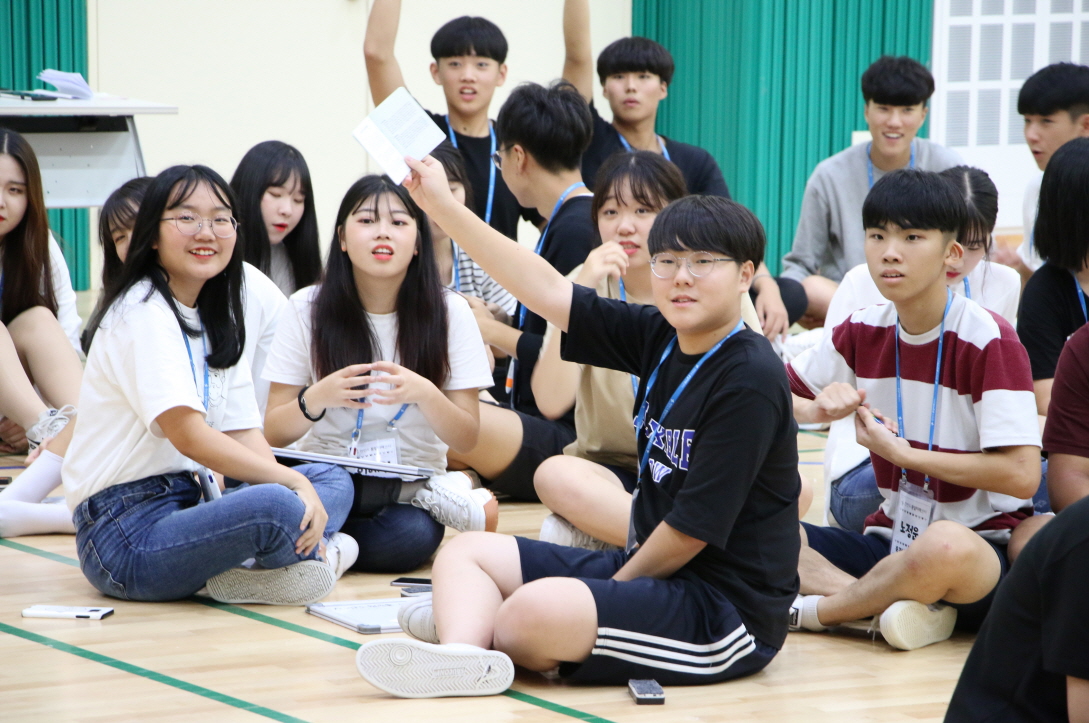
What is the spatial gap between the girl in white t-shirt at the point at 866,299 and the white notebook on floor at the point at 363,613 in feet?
3.27

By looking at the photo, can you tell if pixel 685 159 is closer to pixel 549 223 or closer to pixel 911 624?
pixel 549 223

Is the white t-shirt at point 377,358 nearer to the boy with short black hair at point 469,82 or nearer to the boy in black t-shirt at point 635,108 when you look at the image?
the boy with short black hair at point 469,82

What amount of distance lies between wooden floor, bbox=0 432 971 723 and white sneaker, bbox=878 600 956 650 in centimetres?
2

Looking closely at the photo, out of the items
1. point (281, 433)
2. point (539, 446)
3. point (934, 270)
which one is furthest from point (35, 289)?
point (934, 270)

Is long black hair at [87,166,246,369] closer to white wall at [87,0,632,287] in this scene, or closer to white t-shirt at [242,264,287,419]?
white t-shirt at [242,264,287,419]

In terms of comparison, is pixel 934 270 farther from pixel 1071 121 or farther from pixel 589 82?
pixel 589 82

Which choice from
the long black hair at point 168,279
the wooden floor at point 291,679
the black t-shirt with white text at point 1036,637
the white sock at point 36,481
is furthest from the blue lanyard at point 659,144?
the black t-shirt with white text at point 1036,637

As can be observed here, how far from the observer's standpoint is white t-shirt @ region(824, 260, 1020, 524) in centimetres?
274

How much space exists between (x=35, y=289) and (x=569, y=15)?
1.98 m

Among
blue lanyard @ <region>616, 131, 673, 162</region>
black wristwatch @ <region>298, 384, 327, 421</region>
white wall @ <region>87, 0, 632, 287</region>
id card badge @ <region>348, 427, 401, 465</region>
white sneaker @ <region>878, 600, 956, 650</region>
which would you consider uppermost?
white wall @ <region>87, 0, 632, 287</region>

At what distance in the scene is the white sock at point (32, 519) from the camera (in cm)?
292

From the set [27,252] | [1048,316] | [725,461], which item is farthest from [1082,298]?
[27,252]

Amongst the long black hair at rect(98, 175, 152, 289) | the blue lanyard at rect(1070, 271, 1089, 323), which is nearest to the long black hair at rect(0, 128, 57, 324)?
the long black hair at rect(98, 175, 152, 289)

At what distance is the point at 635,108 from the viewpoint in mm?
4352
